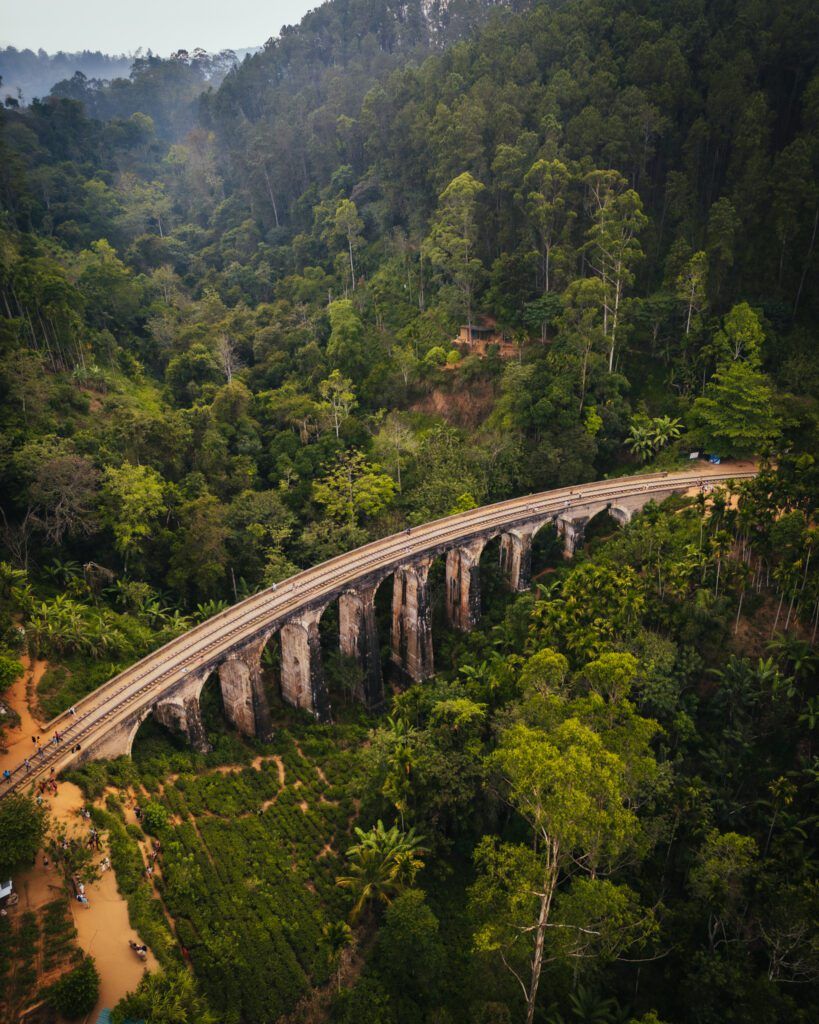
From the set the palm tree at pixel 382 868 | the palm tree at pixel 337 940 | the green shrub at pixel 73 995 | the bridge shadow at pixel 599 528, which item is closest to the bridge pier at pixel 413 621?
the bridge shadow at pixel 599 528

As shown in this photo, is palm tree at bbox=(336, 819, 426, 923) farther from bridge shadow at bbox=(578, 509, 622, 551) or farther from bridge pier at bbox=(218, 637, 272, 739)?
bridge shadow at bbox=(578, 509, 622, 551)

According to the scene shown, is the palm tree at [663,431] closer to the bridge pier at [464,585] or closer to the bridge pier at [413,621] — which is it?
the bridge pier at [464,585]

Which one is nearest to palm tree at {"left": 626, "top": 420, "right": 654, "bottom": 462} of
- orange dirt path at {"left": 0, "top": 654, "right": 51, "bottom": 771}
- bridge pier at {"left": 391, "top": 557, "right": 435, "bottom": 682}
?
bridge pier at {"left": 391, "top": 557, "right": 435, "bottom": 682}

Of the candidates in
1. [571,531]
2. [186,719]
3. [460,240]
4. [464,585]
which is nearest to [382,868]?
[186,719]

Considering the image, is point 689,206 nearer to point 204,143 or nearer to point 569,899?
point 569,899

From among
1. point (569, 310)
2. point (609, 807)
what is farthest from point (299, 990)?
point (569, 310)
